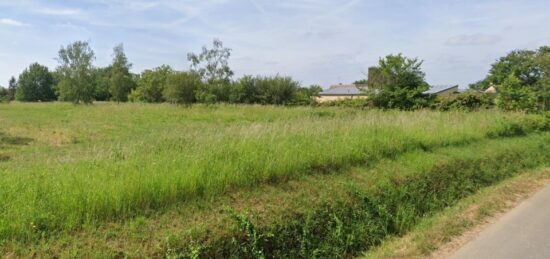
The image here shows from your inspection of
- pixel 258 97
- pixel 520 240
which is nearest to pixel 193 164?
pixel 520 240

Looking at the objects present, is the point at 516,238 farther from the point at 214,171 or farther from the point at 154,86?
the point at 154,86

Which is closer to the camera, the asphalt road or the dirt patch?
the asphalt road

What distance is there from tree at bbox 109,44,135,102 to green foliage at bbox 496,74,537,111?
5332 centimetres

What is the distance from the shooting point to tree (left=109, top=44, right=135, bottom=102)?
58.3 m

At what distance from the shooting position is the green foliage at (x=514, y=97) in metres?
22.0

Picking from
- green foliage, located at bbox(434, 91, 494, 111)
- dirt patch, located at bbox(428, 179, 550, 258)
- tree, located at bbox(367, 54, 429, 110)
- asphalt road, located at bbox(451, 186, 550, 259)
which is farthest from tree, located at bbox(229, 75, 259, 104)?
asphalt road, located at bbox(451, 186, 550, 259)

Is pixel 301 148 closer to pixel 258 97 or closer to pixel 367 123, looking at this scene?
pixel 367 123

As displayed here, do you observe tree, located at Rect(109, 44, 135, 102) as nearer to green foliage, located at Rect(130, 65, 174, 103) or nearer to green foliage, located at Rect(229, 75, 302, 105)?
green foliage, located at Rect(130, 65, 174, 103)

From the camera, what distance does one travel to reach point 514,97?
22922mm

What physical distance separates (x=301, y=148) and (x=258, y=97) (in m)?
33.5

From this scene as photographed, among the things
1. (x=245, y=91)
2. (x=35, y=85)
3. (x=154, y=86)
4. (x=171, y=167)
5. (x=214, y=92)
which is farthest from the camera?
(x=35, y=85)

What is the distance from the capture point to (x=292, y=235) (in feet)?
16.0

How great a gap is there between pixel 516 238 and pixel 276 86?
115 feet

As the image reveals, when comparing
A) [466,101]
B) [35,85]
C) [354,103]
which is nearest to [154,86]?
[354,103]
